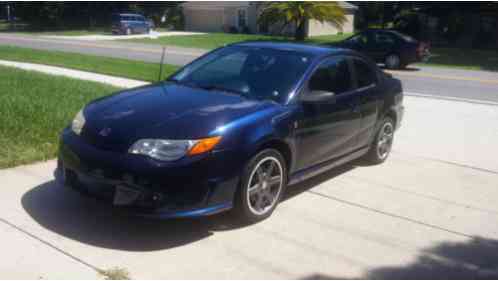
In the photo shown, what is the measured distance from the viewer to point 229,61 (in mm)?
6242

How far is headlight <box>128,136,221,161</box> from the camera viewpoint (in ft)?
14.5

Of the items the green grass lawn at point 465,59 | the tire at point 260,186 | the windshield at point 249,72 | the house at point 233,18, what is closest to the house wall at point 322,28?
the house at point 233,18

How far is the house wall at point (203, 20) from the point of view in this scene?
50969 mm

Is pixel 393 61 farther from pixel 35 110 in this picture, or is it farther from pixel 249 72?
pixel 249 72

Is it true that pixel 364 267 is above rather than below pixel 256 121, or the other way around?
below

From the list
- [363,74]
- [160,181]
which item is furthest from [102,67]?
[160,181]

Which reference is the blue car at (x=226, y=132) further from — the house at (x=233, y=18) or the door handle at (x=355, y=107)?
the house at (x=233, y=18)

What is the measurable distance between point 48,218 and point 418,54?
1883cm

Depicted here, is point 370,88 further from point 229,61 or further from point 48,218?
point 48,218

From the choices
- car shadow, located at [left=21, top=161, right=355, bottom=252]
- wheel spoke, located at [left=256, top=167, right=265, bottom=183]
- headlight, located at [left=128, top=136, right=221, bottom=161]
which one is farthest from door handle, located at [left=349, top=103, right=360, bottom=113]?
headlight, located at [left=128, top=136, right=221, bottom=161]

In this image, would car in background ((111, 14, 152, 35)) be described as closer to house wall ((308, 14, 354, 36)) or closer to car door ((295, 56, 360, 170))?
house wall ((308, 14, 354, 36))

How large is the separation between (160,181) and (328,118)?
6.99 feet

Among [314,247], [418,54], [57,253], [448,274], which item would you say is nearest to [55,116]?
[57,253]

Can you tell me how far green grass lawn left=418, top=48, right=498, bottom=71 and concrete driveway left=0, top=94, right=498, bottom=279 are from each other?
1930cm
